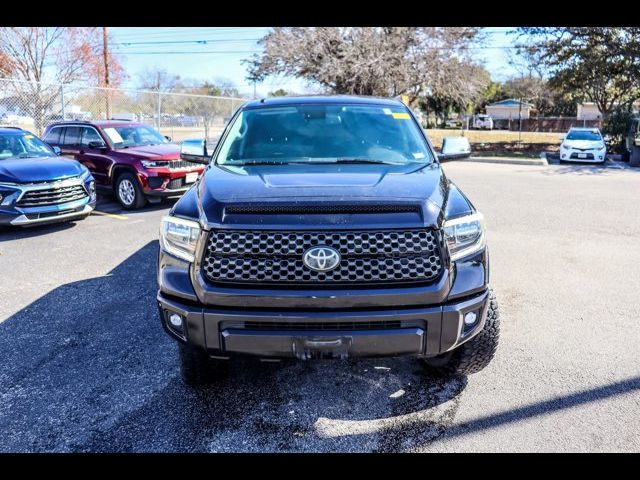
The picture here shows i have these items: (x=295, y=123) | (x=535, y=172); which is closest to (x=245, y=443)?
(x=295, y=123)

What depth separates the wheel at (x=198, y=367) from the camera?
118 inches

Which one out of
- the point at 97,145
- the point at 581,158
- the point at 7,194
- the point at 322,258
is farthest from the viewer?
the point at 581,158

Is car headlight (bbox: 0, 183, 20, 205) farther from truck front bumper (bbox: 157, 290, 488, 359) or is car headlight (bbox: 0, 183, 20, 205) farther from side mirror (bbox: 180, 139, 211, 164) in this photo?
truck front bumper (bbox: 157, 290, 488, 359)

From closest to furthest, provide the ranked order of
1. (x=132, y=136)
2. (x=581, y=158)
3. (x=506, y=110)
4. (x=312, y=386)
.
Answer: (x=312, y=386) → (x=132, y=136) → (x=581, y=158) → (x=506, y=110)

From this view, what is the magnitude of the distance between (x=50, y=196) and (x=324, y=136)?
5367 mm

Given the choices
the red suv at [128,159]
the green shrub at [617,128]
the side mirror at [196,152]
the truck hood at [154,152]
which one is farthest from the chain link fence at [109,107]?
the green shrub at [617,128]

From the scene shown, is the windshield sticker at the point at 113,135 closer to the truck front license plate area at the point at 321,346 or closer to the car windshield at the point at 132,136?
the car windshield at the point at 132,136

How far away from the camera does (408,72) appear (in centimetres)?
2688

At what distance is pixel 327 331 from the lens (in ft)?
8.23

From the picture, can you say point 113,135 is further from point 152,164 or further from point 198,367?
point 198,367

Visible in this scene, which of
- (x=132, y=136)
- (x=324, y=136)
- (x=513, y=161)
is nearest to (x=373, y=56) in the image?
(x=513, y=161)

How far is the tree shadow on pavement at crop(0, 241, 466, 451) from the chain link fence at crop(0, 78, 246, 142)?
10792mm

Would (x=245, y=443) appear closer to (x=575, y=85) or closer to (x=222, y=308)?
(x=222, y=308)

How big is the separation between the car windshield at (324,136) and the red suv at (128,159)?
551 centimetres
